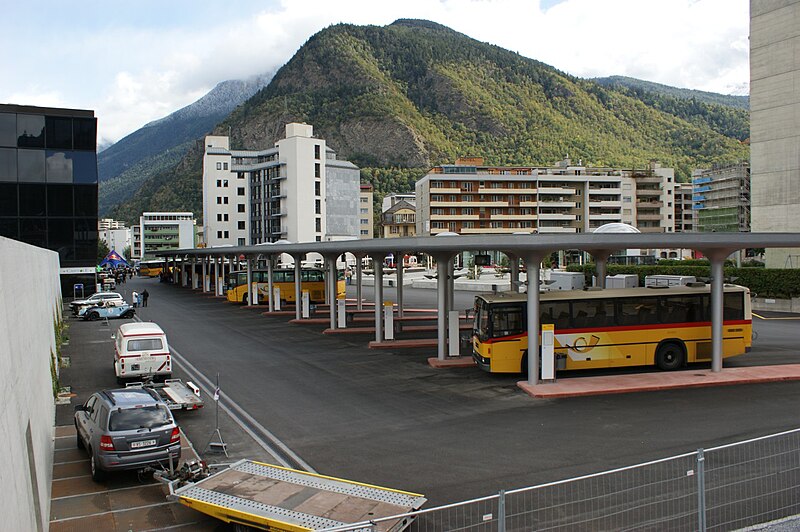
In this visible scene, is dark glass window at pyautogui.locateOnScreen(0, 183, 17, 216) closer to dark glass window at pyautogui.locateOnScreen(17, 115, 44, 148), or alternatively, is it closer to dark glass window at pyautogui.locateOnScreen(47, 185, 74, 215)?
dark glass window at pyautogui.locateOnScreen(47, 185, 74, 215)

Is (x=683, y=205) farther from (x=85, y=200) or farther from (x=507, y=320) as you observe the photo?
(x=507, y=320)

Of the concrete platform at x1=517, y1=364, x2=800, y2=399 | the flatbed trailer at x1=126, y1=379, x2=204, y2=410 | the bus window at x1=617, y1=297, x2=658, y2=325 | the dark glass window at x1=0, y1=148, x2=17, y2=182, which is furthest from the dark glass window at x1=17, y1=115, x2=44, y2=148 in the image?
the bus window at x1=617, y1=297, x2=658, y2=325

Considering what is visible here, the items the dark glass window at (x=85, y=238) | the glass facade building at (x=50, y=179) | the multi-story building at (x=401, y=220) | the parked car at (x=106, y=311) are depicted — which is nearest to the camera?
the parked car at (x=106, y=311)

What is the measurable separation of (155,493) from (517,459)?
628 cm

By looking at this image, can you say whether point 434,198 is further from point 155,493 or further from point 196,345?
point 155,493

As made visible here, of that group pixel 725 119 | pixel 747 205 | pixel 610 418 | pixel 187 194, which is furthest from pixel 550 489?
pixel 725 119

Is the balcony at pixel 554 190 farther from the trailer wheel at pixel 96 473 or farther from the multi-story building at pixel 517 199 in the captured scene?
the trailer wheel at pixel 96 473

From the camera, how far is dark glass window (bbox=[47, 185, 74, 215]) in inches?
1737

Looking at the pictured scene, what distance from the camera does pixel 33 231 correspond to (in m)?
43.8

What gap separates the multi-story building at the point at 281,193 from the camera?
Result: 308 feet

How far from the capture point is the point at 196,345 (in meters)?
27.3

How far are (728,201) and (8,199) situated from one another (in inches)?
3190

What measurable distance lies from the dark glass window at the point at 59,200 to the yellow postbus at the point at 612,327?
3527cm

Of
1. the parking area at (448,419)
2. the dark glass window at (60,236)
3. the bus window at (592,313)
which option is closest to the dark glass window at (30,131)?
the dark glass window at (60,236)
